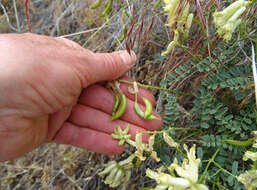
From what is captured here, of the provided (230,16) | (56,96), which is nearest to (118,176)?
(56,96)

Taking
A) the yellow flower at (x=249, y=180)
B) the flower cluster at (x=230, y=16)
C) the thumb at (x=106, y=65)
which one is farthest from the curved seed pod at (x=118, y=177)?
the flower cluster at (x=230, y=16)

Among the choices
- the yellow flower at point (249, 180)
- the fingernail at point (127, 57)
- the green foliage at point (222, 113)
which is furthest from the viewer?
the fingernail at point (127, 57)

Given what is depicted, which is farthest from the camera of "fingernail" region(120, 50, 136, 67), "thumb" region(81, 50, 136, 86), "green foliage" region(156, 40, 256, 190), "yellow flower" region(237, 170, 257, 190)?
"fingernail" region(120, 50, 136, 67)

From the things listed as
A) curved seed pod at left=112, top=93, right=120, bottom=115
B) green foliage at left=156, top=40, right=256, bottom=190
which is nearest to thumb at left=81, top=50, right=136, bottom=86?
curved seed pod at left=112, top=93, right=120, bottom=115

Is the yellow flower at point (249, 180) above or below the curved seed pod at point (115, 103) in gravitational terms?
above

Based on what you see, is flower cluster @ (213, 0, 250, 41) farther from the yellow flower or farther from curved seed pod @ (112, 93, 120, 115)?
curved seed pod @ (112, 93, 120, 115)

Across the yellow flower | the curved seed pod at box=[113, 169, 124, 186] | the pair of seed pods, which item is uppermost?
the yellow flower

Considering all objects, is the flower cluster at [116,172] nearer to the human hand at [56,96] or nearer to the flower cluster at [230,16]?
the human hand at [56,96]

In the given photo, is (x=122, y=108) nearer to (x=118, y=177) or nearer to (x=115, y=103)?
(x=115, y=103)

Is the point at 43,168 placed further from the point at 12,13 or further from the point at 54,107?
the point at 12,13
